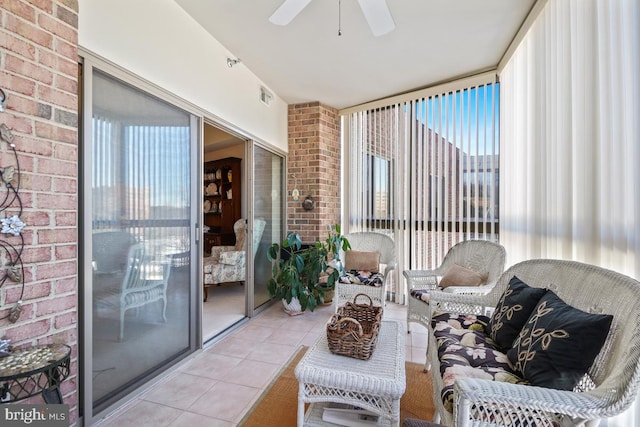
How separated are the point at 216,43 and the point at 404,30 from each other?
1.68 meters

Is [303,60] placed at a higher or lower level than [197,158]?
higher

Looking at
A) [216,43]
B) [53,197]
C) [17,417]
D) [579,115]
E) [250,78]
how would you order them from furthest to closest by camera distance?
[250,78]
[216,43]
[579,115]
[53,197]
[17,417]

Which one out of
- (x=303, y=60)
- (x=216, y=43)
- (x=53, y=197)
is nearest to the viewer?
(x=53, y=197)

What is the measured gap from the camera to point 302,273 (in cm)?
372

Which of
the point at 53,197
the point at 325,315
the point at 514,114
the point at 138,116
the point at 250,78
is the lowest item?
the point at 325,315

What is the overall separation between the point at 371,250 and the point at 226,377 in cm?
230

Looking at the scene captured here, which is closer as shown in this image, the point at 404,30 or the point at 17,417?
the point at 17,417

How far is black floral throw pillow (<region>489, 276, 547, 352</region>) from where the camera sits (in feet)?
5.07

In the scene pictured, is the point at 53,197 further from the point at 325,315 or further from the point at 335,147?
the point at 335,147

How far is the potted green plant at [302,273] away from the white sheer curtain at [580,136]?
1.92m

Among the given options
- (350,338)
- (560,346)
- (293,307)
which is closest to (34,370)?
(350,338)

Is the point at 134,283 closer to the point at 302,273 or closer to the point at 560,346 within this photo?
the point at 302,273

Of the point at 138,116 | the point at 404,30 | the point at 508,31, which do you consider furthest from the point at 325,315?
the point at 508,31

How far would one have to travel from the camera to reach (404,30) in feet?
8.38
